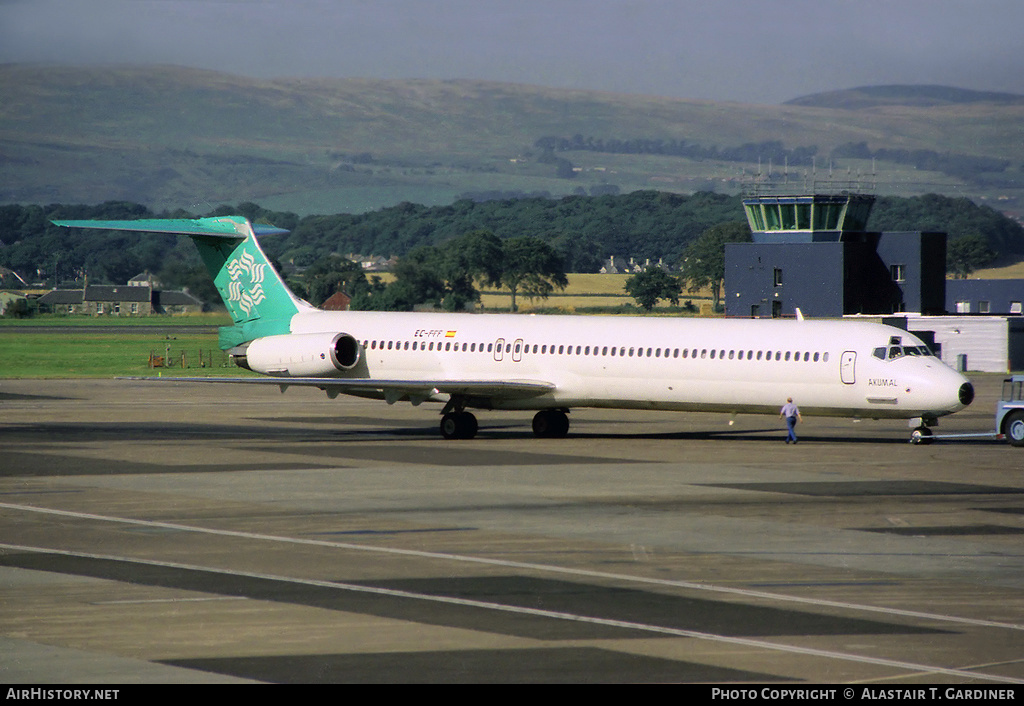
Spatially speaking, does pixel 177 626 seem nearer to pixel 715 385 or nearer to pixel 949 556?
pixel 949 556

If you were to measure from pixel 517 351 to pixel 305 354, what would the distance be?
21.3 feet

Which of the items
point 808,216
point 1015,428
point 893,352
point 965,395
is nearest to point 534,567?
point 965,395

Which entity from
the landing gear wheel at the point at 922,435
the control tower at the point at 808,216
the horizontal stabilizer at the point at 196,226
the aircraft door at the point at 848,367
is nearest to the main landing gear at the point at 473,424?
the aircraft door at the point at 848,367

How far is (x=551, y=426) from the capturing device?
4006cm

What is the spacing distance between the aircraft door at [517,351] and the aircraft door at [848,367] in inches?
368

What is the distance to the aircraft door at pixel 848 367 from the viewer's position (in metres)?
35.0

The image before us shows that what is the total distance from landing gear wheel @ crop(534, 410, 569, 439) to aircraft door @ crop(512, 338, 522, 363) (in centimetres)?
186

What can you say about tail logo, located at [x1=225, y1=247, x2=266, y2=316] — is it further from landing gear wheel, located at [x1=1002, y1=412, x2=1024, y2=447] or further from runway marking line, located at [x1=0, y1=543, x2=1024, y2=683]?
runway marking line, located at [x1=0, y1=543, x2=1024, y2=683]

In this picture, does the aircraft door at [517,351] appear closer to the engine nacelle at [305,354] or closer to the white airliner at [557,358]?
the white airliner at [557,358]

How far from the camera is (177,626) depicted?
48.4 ft

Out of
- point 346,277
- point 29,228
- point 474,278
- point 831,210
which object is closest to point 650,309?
point 474,278

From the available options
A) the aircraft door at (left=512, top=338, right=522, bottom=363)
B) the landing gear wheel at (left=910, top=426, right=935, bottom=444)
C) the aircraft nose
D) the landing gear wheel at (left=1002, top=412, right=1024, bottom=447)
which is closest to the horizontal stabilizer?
the aircraft door at (left=512, top=338, right=522, bottom=363)

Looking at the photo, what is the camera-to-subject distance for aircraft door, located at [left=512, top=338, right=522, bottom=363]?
1554 inches
